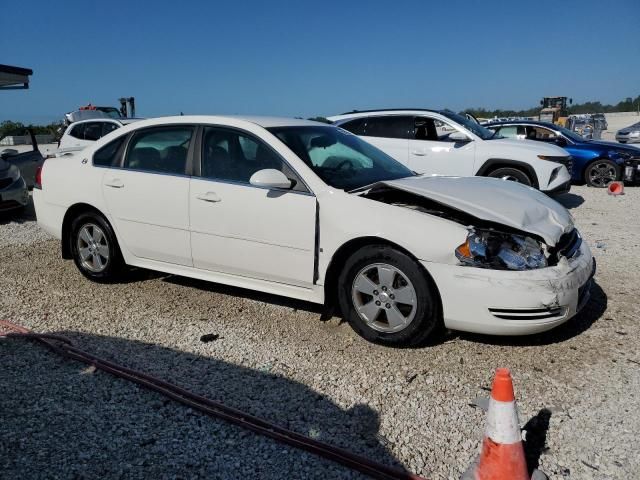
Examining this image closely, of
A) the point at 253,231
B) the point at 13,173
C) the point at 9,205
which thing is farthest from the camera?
the point at 13,173

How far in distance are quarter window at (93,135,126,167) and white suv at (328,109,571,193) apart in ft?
18.0

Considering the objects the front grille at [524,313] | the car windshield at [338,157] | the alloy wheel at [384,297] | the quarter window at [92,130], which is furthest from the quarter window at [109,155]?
the quarter window at [92,130]

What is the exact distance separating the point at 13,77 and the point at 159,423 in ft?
39.0

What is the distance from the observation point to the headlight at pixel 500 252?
3.45m

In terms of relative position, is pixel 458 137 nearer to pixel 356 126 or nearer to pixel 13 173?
pixel 356 126

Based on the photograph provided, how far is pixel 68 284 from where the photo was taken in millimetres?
5410

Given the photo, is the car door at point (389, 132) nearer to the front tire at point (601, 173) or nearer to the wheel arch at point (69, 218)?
the front tire at point (601, 173)

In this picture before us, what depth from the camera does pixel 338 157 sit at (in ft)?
15.0

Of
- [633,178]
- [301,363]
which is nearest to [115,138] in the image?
[301,363]

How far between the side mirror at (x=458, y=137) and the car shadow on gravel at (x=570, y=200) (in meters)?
2.26

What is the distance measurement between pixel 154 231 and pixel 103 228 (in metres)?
0.68

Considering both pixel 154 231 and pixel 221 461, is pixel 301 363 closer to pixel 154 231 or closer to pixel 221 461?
pixel 221 461

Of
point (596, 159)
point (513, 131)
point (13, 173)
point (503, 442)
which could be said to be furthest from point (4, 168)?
point (596, 159)

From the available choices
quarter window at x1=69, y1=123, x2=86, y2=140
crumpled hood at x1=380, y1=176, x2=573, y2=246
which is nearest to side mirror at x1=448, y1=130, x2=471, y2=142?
crumpled hood at x1=380, y1=176, x2=573, y2=246
